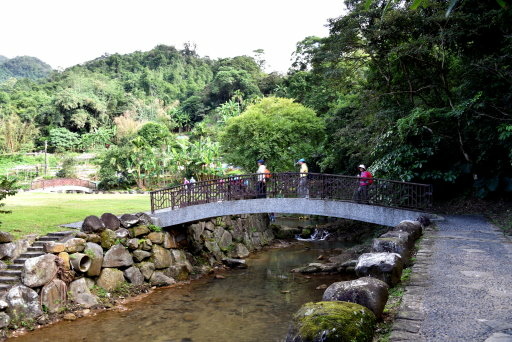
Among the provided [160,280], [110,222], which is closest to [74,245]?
[110,222]

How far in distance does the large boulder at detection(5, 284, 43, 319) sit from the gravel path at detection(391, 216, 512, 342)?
29.4 ft

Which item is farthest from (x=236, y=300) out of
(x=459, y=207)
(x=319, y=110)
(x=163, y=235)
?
(x=319, y=110)

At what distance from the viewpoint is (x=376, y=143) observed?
15.0 metres

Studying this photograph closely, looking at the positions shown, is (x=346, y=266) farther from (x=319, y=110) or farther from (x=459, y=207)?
(x=319, y=110)

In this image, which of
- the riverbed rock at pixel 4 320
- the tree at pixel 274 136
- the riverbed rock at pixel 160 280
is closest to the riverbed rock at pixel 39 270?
the riverbed rock at pixel 4 320

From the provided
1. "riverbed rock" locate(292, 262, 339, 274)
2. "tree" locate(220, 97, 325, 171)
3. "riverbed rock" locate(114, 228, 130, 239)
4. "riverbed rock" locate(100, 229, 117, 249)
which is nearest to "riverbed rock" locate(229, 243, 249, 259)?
"riverbed rock" locate(292, 262, 339, 274)

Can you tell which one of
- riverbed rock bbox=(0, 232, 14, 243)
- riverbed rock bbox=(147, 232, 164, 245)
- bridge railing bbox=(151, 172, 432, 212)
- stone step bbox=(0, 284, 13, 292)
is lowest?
stone step bbox=(0, 284, 13, 292)

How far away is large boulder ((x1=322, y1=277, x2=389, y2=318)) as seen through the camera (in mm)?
4770

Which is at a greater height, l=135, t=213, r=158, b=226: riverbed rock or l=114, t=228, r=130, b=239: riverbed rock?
l=135, t=213, r=158, b=226: riverbed rock

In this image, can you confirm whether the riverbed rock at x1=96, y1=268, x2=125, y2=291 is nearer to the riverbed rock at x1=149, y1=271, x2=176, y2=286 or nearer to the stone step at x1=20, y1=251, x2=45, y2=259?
the riverbed rock at x1=149, y1=271, x2=176, y2=286

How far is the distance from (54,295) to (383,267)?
883 cm

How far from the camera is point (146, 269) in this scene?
1419 centimetres

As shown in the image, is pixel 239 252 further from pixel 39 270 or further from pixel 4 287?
pixel 4 287

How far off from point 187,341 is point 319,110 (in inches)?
761
